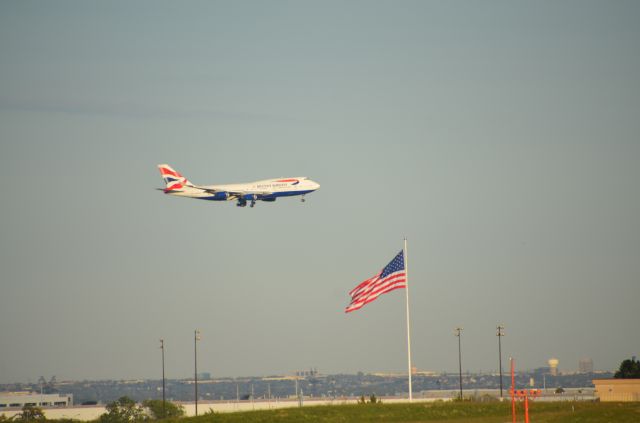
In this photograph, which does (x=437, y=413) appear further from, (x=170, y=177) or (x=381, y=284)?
(x=170, y=177)

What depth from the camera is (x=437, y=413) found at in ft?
247

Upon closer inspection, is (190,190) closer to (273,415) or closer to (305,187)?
(305,187)

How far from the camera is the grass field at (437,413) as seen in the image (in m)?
70.1

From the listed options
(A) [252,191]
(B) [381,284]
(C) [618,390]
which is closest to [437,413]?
(B) [381,284]

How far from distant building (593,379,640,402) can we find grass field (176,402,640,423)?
2128 cm

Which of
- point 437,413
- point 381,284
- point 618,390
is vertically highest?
point 381,284

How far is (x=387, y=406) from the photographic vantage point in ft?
260

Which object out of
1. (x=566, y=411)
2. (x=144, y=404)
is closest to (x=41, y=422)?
(x=144, y=404)

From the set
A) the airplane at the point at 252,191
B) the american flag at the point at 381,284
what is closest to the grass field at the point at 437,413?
the american flag at the point at 381,284

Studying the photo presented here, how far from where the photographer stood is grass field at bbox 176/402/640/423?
70062 mm

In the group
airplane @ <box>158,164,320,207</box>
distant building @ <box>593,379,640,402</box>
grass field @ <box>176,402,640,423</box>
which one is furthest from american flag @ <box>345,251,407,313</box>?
airplane @ <box>158,164,320,207</box>

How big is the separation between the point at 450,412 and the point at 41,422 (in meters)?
79.5

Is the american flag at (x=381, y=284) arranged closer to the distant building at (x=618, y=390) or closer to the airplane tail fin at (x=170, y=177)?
the distant building at (x=618, y=390)

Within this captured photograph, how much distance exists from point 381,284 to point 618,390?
37.3m
